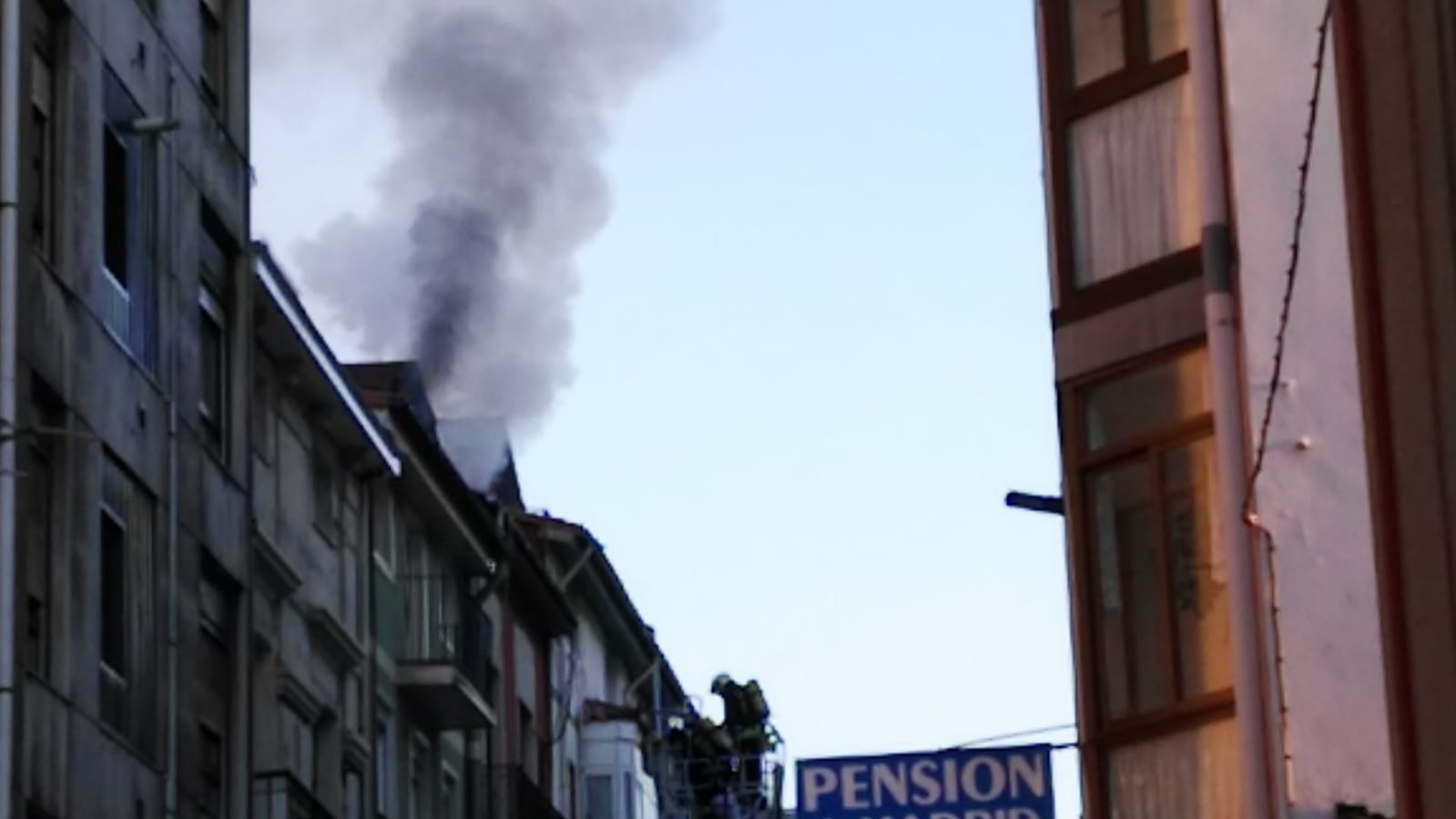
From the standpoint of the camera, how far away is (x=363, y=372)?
52.3 metres

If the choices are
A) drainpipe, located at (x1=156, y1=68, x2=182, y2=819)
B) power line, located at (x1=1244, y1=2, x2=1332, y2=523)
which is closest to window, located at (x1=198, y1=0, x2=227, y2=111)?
drainpipe, located at (x1=156, y1=68, x2=182, y2=819)

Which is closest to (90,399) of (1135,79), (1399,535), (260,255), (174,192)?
(174,192)

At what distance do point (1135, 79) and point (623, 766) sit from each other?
4100 centimetres

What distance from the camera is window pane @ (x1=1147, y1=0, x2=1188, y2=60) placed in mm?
23688

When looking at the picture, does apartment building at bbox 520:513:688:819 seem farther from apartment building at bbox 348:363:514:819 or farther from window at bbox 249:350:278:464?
window at bbox 249:350:278:464

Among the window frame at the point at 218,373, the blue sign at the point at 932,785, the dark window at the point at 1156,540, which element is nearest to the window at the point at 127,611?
the window frame at the point at 218,373

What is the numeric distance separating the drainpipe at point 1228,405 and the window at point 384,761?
2681cm

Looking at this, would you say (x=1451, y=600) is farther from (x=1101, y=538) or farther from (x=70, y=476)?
(x=70, y=476)

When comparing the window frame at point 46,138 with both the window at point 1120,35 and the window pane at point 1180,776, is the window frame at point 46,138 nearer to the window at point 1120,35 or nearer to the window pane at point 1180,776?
the window at point 1120,35

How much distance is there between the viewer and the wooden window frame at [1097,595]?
22.5 m

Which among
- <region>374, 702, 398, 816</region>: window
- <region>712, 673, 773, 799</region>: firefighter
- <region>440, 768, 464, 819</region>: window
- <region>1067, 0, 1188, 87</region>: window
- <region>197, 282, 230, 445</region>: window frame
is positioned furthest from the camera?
<region>712, 673, 773, 799</region>: firefighter

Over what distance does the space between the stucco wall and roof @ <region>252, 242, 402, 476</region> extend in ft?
67.2

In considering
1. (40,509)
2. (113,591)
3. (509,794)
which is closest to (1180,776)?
(40,509)

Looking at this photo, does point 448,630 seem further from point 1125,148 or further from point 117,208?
point 1125,148
